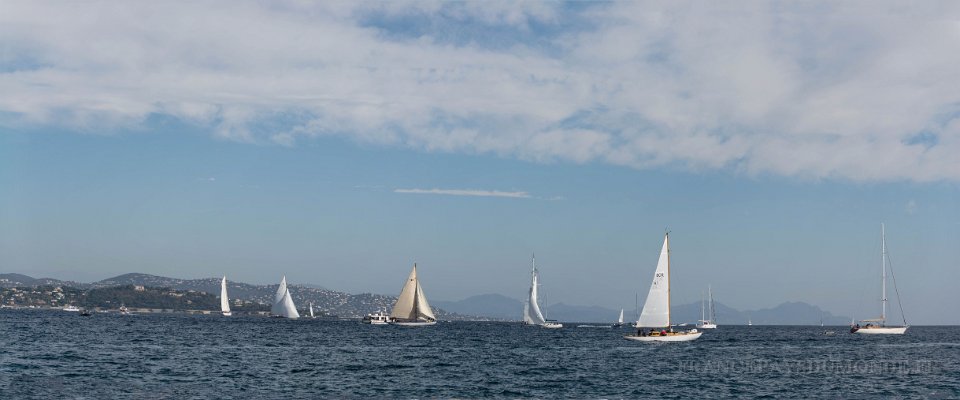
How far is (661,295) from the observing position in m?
125

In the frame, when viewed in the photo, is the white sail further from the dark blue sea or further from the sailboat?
the dark blue sea

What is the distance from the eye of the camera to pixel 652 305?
12562cm

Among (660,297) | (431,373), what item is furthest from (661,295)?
(431,373)

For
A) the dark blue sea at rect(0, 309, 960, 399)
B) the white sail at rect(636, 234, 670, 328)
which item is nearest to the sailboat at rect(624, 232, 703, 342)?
the white sail at rect(636, 234, 670, 328)

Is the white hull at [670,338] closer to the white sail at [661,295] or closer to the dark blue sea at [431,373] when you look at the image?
the white sail at [661,295]

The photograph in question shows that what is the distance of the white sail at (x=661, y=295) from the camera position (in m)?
125

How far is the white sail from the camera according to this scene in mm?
124938

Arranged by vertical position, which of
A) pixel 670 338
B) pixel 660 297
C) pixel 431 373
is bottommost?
pixel 431 373

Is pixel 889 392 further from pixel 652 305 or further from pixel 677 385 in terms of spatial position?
pixel 652 305

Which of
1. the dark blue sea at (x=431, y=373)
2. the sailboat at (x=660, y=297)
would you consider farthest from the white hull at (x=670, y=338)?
the dark blue sea at (x=431, y=373)

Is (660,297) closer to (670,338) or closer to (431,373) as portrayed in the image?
(670,338)

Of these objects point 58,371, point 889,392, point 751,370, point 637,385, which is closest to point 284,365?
point 58,371

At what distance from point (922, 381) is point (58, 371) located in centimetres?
7081

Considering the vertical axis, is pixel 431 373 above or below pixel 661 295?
below
